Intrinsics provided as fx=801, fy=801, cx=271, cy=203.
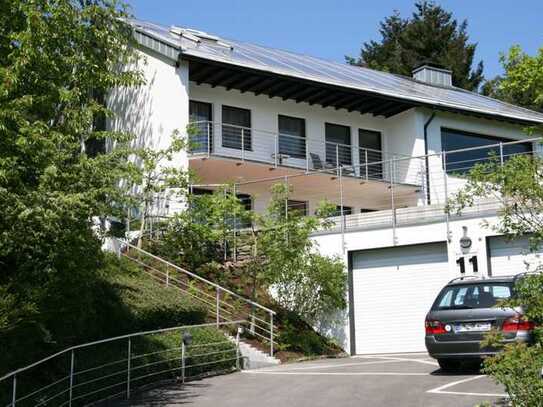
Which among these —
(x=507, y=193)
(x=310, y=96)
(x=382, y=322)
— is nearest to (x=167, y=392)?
(x=507, y=193)

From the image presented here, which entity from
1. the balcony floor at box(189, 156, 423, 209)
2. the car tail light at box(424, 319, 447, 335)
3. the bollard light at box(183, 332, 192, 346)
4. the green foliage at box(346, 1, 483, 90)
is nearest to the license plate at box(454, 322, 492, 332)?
the car tail light at box(424, 319, 447, 335)

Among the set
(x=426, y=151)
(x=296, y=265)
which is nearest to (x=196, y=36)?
(x=426, y=151)

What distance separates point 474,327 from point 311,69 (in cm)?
1743

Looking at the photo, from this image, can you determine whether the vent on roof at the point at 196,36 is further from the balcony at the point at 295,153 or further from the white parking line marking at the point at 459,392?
the white parking line marking at the point at 459,392

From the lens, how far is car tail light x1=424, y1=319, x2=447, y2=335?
12.8 meters

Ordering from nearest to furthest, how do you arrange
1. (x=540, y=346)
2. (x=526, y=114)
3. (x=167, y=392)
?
(x=540, y=346), (x=167, y=392), (x=526, y=114)

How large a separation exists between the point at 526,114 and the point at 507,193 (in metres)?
23.5

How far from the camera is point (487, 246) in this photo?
60.6 feet

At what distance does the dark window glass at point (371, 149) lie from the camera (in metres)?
27.9

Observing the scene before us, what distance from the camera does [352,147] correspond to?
27.6 m

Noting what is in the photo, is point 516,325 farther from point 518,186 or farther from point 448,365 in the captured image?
point 518,186

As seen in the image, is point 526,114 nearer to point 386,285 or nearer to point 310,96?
point 310,96

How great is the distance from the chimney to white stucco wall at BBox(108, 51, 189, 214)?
1595 cm

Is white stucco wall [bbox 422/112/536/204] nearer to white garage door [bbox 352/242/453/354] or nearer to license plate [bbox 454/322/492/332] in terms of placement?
white garage door [bbox 352/242/453/354]
